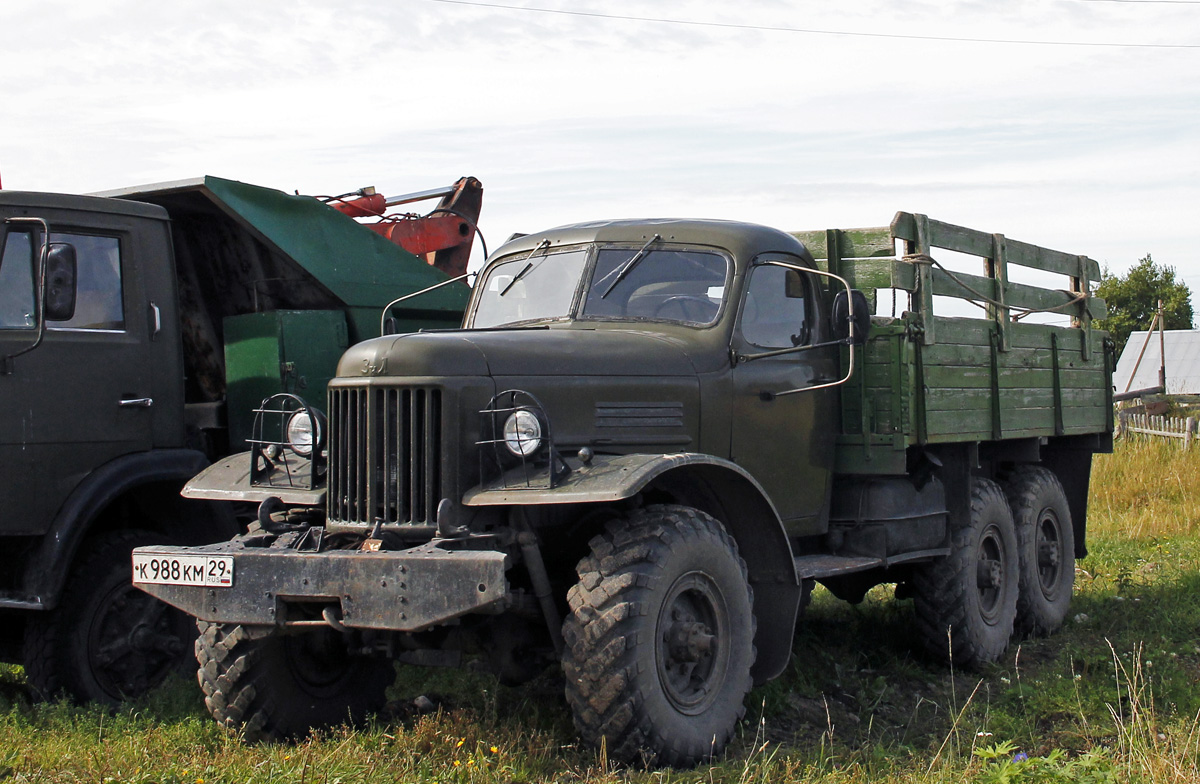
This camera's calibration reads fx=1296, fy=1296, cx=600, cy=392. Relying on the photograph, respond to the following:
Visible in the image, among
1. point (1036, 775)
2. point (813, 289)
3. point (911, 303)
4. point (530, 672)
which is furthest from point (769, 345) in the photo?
point (1036, 775)

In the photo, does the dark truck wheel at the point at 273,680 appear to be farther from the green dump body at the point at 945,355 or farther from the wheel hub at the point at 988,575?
the wheel hub at the point at 988,575

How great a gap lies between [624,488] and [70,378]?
10.3ft

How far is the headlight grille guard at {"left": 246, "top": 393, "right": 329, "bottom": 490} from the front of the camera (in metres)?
5.32

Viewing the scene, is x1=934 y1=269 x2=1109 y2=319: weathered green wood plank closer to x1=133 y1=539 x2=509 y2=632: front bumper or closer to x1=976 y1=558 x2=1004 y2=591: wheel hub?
x1=976 y1=558 x2=1004 y2=591: wheel hub

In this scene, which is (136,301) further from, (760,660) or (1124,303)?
(1124,303)

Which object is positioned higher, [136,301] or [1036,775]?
[136,301]

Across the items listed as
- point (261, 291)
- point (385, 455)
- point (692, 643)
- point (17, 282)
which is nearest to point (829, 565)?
point (692, 643)

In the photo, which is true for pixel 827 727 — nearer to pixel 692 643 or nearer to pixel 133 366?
pixel 692 643

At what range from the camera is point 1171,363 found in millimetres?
49062

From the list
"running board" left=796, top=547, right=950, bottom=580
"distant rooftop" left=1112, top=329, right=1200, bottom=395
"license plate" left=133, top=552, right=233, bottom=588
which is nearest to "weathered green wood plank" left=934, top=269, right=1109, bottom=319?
"running board" left=796, top=547, right=950, bottom=580

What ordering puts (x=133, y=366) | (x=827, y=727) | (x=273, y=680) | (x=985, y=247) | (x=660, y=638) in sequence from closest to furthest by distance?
(x=660, y=638) → (x=273, y=680) → (x=827, y=727) → (x=133, y=366) → (x=985, y=247)

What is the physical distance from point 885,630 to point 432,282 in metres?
3.52

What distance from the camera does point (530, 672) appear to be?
5.25 m

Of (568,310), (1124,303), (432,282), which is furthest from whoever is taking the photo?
(1124,303)
